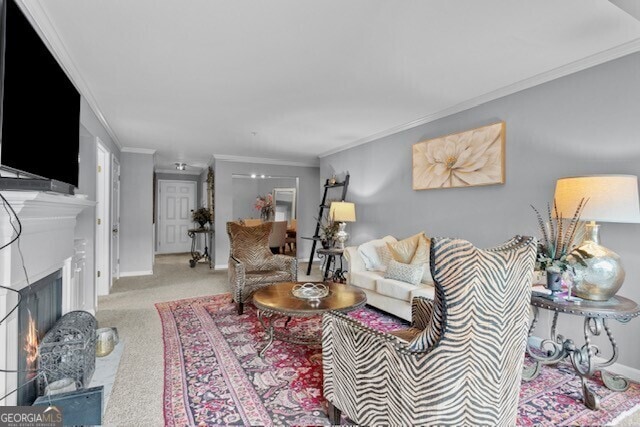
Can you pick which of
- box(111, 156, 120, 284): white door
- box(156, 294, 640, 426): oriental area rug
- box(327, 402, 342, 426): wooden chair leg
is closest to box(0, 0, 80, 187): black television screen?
box(156, 294, 640, 426): oriental area rug

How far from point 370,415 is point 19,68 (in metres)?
2.26

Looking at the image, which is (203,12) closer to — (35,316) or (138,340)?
(35,316)

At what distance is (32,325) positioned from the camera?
1.73 m

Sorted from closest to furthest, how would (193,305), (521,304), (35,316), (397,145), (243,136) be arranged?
(521,304) < (35,316) < (193,305) < (397,145) < (243,136)

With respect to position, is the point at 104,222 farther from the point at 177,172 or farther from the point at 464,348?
the point at 464,348

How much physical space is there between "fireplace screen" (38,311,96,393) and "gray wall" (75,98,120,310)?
149 cm

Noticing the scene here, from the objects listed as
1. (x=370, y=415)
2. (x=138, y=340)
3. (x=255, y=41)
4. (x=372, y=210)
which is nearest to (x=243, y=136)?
(x=372, y=210)

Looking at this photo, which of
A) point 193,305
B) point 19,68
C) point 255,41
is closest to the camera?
point 19,68

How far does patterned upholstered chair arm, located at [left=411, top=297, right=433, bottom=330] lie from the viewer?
80.0 inches

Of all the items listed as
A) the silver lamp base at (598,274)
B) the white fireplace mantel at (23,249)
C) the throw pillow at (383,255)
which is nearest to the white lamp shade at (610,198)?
the silver lamp base at (598,274)

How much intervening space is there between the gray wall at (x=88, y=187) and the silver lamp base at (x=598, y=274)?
422cm

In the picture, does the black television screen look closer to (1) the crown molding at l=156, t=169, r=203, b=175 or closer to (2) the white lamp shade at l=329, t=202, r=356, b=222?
(2) the white lamp shade at l=329, t=202, r=356, b=222

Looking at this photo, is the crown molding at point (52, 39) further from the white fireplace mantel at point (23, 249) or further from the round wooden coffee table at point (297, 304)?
the round wooden coffee table at point (297, 304)

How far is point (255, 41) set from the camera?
2221 millimetres
